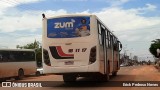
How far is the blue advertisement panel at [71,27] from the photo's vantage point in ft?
54.8

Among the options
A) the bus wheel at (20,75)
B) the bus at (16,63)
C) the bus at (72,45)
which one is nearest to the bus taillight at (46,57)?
the bus at (72,45)

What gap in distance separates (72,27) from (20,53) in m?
12.9

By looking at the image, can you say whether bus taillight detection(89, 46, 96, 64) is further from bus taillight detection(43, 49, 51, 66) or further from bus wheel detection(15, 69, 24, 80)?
bus wheel detection(15, 69, 24, 80)

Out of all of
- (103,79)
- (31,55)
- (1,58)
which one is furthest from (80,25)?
(31,55)

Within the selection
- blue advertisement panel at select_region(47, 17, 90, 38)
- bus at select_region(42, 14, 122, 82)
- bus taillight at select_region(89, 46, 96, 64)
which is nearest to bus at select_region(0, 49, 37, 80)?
bus at select_region(42, 14, 122, 82)

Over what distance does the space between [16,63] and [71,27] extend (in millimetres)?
12444

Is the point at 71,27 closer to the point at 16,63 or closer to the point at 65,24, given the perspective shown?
the point at 65,24

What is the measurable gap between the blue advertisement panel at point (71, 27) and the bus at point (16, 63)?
9659mm

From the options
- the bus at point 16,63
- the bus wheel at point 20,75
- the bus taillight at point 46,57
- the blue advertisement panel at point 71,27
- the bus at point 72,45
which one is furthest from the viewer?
Result: the bus wheel at point 20,75

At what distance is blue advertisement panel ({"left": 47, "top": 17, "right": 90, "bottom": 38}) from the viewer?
16703 millimetres

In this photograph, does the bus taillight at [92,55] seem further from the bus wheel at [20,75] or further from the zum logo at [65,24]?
the bus wheel at [20,75]

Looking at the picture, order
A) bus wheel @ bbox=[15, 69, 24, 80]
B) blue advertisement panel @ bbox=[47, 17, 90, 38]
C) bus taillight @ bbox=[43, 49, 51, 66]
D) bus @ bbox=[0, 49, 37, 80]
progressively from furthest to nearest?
bus wheel @ bbox=[15, 69, 24, 80] → bus @ bbox=[0, 49, 37, 80] → bus taillight @ bbox=[43, 49, 51, 66] → blue advertisement panel @ bbox=[47, 17, 90, 38]

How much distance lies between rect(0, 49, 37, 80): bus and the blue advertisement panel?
9.66 m

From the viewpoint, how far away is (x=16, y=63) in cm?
2811
